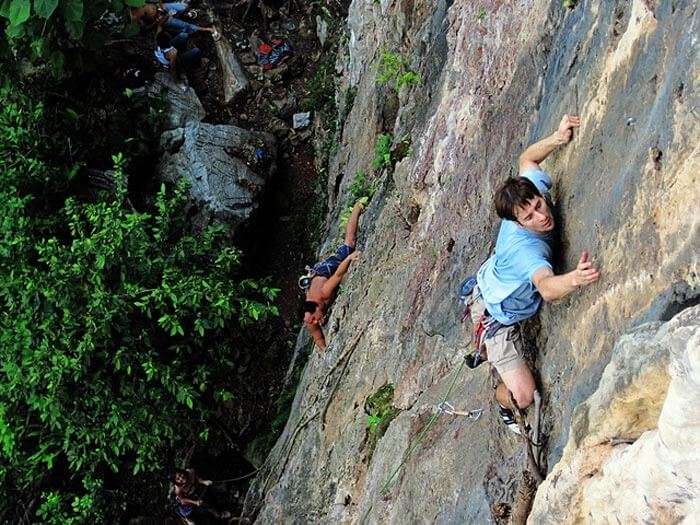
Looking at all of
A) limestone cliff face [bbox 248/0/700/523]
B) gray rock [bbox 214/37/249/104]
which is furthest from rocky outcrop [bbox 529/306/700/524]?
gray rock [bbox 214/37/249/104]

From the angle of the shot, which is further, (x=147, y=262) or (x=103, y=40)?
(x=103, y=40)

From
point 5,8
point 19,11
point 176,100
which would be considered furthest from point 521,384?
point 176,100

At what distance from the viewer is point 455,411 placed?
4605 mm

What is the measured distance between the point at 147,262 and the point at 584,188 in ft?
21.5

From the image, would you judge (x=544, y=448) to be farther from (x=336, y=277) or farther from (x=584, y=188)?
(x=336, y=277)

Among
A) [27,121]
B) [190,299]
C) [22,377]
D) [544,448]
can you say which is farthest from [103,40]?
[544,448]

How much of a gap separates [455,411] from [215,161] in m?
8.18

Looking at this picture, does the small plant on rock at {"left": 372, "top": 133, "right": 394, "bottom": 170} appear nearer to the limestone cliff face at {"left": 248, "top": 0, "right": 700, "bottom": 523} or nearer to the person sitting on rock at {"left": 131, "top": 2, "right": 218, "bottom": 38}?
the limestone cliff face at {"left": 248, "top": 0, "right": 700, "bottom": 523}

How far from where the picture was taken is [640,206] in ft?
9.09

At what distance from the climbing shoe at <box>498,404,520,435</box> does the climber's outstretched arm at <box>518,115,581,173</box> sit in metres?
1.40

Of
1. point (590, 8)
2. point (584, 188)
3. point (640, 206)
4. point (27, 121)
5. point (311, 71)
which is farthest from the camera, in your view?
point (311, 71)

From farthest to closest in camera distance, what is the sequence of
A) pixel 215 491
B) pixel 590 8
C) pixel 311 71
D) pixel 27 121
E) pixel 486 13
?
pixel 311 71
pixel 215 491
pixel 27 121
pixel 486 13
pixel 590 8

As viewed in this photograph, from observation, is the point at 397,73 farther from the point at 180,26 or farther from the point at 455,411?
the point at 180,26

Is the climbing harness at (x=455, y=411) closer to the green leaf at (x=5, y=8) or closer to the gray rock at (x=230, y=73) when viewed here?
the green leaf at (x=5, y=8)
